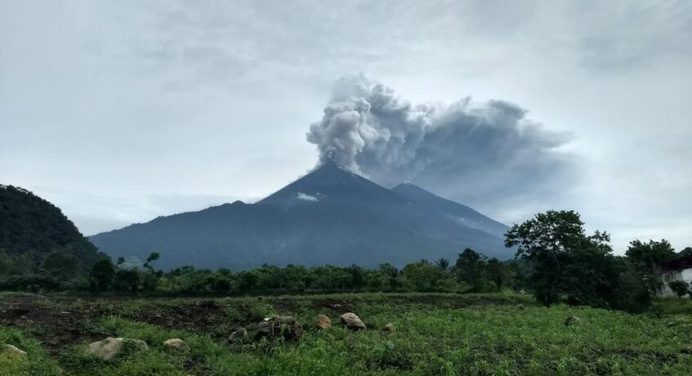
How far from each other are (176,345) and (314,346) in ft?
12.9

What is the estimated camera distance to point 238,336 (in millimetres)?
16625

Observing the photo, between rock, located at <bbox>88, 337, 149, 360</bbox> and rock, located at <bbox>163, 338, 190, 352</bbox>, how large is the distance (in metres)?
0.71

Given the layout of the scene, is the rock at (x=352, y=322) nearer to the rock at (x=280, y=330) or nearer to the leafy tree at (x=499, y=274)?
the rock at (x=280, y=330)

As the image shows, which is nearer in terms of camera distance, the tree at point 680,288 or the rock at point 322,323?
the rock at point 322,323

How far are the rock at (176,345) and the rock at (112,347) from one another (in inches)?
27.9

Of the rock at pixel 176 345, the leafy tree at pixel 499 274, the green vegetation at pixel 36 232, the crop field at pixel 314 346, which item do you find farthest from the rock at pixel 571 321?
the green vegetation at pixel 36 232

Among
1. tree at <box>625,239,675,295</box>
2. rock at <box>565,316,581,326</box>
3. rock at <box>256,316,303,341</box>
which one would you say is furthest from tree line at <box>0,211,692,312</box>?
rock at <box>256,316,303,341</box>

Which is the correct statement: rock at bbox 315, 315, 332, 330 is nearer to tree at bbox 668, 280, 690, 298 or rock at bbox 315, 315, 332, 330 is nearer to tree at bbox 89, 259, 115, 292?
tree at bbox 89, 259, 115, 292

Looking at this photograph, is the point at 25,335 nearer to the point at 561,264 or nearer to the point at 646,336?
the point at 646,336

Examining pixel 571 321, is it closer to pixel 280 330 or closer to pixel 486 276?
pixel 280 330

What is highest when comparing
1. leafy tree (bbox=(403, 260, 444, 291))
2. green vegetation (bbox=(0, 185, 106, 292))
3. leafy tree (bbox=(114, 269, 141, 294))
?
green vegetation (bbox=(0, 185, 106, 292))

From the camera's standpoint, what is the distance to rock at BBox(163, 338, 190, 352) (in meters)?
14.4

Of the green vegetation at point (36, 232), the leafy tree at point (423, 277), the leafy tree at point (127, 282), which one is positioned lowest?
the leafy tree at point (127, 282)

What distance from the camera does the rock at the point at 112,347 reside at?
1287cm
